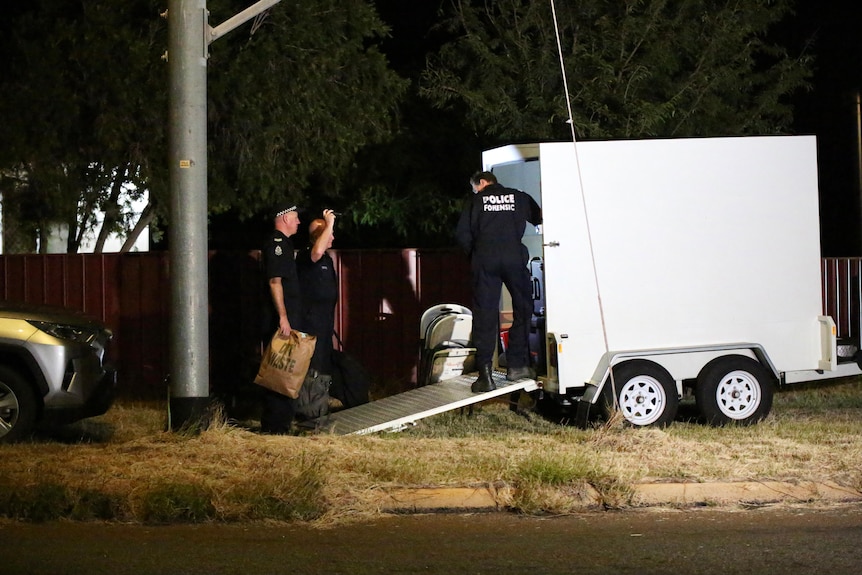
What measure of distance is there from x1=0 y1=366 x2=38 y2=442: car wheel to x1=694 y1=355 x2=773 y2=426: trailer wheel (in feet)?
19.0

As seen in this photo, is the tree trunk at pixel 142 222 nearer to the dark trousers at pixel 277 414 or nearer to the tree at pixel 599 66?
the tree at pixel 599 66

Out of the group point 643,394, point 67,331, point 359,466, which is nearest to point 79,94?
point 67,331

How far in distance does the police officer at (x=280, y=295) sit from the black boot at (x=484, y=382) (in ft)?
5.25

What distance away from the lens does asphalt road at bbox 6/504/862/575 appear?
6.02 metres

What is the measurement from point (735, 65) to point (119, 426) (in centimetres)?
961

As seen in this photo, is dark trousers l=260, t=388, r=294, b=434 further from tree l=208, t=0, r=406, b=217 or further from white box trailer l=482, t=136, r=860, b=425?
tree l=208, t=0, r=406, b=217

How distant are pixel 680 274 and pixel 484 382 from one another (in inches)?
78.2

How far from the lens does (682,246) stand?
9828 mm

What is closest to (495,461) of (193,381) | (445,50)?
(193,381)

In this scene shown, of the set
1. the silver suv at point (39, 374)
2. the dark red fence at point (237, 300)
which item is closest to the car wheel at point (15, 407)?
the silver suv at point (39, 374)

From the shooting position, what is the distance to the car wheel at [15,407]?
9258 millimetres

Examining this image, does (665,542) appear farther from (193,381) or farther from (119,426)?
(119,426)

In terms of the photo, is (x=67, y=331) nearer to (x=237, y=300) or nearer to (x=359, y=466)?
(x=359, y=466)

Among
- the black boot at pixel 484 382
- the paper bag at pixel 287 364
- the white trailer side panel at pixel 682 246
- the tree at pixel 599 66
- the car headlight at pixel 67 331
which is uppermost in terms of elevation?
the tree at pixel 599 66
